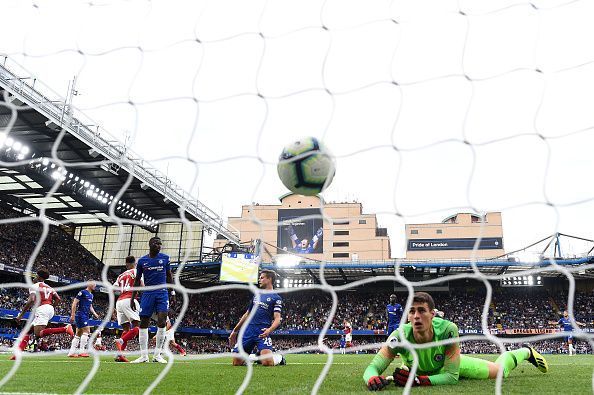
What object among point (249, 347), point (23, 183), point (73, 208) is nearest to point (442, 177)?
point (249, 347)

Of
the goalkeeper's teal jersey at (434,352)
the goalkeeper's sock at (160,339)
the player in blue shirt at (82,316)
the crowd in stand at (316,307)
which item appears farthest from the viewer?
the crowd in stand at (316,307)

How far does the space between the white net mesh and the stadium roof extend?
8385mm

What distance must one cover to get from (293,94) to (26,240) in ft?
83.0

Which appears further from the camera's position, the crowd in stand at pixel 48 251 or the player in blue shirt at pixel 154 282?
the crowd in stand at pixel 48 251

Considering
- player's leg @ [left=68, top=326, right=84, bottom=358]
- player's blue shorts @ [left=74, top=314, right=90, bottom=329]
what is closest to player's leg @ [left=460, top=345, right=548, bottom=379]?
player's leg @ [left=68, top=326, right=84, bottom=358]

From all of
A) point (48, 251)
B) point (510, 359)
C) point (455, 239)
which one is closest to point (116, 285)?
point (510, 359)

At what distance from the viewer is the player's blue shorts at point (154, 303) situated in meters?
6.34

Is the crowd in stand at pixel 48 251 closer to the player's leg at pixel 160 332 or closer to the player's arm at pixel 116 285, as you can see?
the player's arm at pixel 116 285

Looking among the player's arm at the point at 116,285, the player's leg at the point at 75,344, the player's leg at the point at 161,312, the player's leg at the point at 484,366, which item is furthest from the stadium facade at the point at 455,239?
the player's leg at the point at 484,366

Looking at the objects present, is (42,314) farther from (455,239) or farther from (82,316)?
(455,239)

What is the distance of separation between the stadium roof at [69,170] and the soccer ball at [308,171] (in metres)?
9.39

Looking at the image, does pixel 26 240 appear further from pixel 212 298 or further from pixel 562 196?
pixel 562 196

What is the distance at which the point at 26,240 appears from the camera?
82.2 ft

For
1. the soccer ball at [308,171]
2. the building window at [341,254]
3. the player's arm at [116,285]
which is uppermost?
the building window at [341,254]
